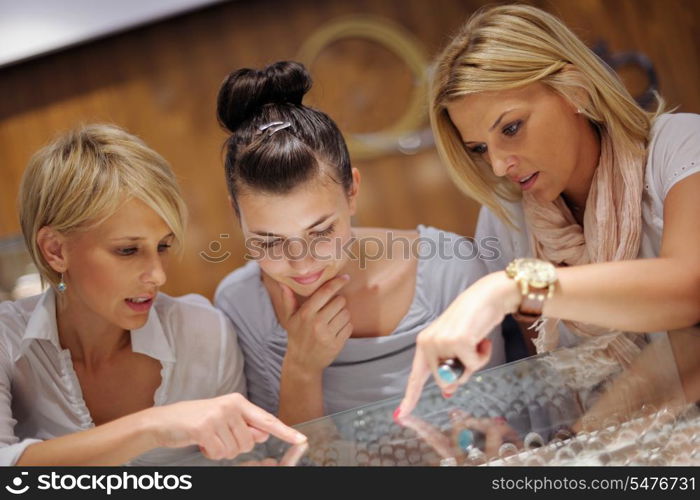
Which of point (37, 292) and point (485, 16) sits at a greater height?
point (485, 16)

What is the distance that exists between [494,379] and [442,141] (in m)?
0.51

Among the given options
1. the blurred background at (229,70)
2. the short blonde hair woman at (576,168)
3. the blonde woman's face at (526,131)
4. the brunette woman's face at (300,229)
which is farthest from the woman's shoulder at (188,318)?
the blonde woman's face at (526,131)

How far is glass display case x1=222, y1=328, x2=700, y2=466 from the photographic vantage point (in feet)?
3.08

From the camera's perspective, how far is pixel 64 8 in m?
1.72

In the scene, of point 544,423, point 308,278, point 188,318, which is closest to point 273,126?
point 308,278

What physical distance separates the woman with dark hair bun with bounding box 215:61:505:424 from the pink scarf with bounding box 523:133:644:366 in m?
0.16

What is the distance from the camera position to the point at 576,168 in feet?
4.53

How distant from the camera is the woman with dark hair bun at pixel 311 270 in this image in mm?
1317

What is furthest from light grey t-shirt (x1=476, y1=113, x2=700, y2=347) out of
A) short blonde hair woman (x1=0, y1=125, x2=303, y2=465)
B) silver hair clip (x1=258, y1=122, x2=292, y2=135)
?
short blonde hair woman (x1=0, y1=125, x2=303, y2=465)

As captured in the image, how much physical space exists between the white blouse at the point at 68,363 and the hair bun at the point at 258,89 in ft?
1.37

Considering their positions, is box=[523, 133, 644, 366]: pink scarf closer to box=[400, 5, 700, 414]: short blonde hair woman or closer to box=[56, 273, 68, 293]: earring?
box=[400, 5, 700, 414]: short blonde hair woman

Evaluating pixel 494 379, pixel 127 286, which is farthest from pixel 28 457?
pixel 494 379
